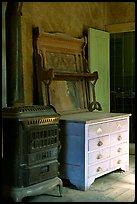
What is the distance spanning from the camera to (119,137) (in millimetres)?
4160

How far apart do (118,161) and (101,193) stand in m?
0.83

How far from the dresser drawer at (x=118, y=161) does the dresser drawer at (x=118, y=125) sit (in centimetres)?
36

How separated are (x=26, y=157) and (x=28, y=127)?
274 millimetres

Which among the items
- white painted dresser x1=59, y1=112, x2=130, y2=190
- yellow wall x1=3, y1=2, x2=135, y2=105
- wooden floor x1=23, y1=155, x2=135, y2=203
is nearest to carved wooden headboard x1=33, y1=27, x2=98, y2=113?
yellow wall x1=3, y1=2, x2=135, y2=105

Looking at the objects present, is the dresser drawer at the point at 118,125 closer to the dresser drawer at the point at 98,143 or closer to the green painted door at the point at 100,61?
the dresser drawer at the point at 98,143

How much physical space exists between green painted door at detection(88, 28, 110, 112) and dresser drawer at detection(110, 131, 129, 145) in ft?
2.82

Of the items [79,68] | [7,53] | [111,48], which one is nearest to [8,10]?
[7,53]

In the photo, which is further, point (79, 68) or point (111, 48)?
point (111, 48)

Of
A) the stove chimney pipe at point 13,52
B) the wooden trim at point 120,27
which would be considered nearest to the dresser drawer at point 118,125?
the stove chimney pipe at point 13,52

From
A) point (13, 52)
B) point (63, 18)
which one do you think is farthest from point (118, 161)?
point (63, 18)

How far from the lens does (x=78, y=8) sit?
191 inches

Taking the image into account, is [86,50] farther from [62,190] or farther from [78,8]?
[62,190]

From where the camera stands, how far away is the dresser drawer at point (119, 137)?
4.01m

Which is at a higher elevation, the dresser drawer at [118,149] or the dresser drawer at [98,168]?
the dresser drawer at [118,149]
